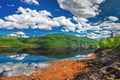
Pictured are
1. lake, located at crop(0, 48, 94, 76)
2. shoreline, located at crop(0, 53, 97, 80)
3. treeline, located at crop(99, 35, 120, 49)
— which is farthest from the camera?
treeline, located at crop(99, 35, 120, 49)

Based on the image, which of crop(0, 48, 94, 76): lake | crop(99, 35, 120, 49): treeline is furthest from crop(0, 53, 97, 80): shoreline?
crop(99, 35, 120, 49): treeline

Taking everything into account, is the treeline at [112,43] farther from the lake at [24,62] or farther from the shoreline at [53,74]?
the shoreline at [53,74]

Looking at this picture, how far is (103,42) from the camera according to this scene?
147 m

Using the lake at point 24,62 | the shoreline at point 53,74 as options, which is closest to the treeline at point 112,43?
the lake at point 24,62

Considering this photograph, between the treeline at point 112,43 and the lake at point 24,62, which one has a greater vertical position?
the treeline at point 112,43

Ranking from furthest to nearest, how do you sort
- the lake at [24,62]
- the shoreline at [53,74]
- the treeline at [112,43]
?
the treeline at [112,43]
the lake at [24,62]
the shoreline at [53,74]

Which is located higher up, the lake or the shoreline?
the shoreline

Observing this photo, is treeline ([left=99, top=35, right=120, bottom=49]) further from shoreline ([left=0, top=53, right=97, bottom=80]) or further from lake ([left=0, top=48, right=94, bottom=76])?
shoreline ([left=0, top=53, right=97, bottom=80])

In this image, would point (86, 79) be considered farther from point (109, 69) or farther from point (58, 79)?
point (58, 79)

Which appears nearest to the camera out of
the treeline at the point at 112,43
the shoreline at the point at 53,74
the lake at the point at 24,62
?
the shoreline at the point at 53,74

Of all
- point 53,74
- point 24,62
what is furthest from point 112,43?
point 53,74

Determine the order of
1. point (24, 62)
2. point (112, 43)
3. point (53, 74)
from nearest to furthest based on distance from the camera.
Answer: point (53, 74) → point (24, 62) → point (112, 43)

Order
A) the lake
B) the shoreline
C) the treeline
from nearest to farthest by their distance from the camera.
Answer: the shoreline
the lake
the treeline

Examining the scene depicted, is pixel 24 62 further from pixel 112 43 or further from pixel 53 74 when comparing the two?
pixel 112 43
